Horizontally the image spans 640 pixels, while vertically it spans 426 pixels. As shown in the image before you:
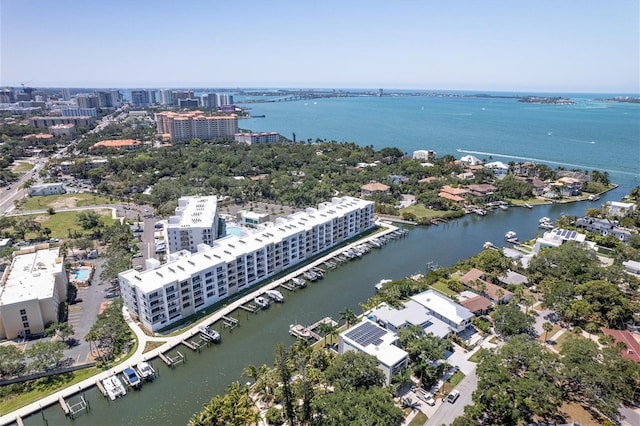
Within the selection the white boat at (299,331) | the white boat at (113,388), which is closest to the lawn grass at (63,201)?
the white boat at (113,388)

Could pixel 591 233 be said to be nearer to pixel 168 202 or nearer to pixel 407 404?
pixel 407 404

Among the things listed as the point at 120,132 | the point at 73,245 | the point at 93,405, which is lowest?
the point at 93,405

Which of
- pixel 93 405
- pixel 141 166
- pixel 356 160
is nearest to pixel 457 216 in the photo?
pixel 356 160

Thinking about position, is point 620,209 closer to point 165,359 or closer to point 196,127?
point 165,359

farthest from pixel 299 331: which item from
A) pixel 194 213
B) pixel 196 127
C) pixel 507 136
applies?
pixel 507 136

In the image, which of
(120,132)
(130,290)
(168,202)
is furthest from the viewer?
(120,132)

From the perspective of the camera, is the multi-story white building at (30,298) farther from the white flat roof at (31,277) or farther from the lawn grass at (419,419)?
the lawn grass at (419,419)
